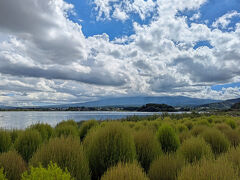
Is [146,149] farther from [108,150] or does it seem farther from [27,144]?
[27,144]

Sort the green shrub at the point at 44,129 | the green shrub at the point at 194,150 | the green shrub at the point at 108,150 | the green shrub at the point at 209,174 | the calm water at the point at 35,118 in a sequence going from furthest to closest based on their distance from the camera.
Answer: the calm water at the point at 35,118 < the green shrub at the point at 44,129 < the green shrub at the point at 194,150 < the green shrub at the point at 108,150 < the green shrub at the point at 209,174

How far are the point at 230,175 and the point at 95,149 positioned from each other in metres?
2.54

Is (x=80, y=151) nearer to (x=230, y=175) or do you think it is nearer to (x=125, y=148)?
(x=125, y=148)

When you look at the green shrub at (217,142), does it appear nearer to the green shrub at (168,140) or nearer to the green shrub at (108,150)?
the green shrub at (168,140)

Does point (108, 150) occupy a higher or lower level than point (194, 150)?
higher

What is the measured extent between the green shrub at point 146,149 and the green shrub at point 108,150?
1.00 metres

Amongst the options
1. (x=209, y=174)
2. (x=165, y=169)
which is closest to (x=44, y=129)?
(x=165, y=169)

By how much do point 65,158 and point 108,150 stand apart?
3.48 ft

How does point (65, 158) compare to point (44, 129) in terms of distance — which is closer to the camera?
point (65, 158)

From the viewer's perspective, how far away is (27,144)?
5.19m

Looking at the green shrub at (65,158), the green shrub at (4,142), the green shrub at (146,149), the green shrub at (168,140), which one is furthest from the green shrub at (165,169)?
the green shrub at (4,142)

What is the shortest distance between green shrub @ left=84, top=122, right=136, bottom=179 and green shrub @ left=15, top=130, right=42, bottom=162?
5.94 feet

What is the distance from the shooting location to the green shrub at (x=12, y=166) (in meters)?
3.14

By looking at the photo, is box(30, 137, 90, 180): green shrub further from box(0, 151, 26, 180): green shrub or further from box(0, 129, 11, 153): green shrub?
box(0, 129, 11, 153): green shrub
